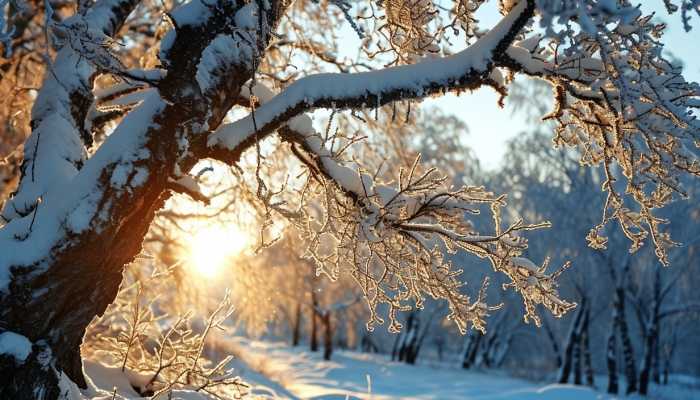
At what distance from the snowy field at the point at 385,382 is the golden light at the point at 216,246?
8.13ft

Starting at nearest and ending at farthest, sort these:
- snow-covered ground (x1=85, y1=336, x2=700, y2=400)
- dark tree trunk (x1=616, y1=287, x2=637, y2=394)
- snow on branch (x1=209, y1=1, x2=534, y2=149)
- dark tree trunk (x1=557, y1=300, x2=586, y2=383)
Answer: snow on branch (x1=209, y1=1, x2=534, y2=149), snow-covered ground (x1=85, y1=336, x2=700, y2=400), dark tree trunk (x1=616, y1=287, x2=637, y2=394), dark tree trunk (x1=557, y1=300, x2=586, y2=383)

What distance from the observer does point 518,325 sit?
3161cm

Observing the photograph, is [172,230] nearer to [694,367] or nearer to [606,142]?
[606,142]

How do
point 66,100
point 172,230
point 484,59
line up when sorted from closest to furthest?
point 484,59
point 66,100
point 172,230

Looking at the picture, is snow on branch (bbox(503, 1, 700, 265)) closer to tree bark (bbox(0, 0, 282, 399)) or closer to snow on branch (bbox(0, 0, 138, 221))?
tree bark (bbox(0, 0, 282, 399))

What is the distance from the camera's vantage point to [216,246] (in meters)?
7.77

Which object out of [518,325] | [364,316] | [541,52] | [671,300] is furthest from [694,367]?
[541,52]

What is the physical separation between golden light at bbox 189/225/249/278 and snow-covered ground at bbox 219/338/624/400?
249cm

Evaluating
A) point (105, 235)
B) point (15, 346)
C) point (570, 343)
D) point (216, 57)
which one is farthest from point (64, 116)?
point (570, 343)

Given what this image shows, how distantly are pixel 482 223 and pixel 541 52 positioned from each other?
973 inches

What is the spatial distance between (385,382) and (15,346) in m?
17.1

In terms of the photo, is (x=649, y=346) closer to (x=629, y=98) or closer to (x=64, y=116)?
(x=629, y=98)

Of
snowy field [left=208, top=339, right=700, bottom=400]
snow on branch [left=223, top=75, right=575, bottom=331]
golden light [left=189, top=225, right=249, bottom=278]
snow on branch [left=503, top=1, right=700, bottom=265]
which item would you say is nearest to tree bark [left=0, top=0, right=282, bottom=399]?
Result: snow on branch [left=223, top=75, right=575, bottom=331]

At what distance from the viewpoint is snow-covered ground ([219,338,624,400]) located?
→ 1527 centimetres
